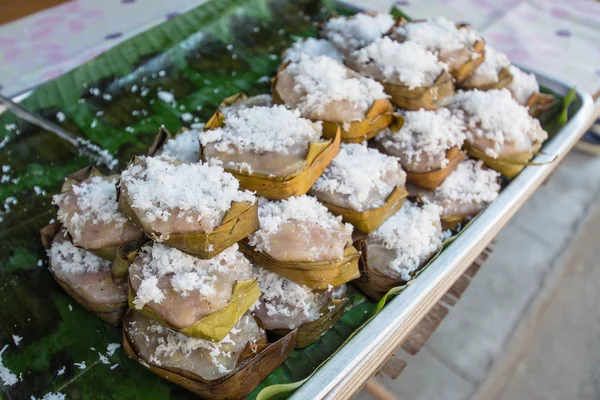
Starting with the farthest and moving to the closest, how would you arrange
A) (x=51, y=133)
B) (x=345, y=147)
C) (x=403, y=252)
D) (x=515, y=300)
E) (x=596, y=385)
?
(x=515, y=300) < (x=596, y=385) < (x=51, y=133) < (x=345, y=147) < (x=403, y=252)

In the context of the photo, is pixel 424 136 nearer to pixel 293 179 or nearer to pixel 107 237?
pixel 293 179

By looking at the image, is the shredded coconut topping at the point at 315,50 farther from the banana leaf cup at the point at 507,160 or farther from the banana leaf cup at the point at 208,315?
the banana leaf cup at the point at 208,315

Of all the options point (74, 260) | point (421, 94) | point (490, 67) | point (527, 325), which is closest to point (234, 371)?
point (74, 260)

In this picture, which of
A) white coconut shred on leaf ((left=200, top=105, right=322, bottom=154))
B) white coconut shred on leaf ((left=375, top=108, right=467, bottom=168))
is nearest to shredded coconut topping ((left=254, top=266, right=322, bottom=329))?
white coconut shred on leaf ((left=200, top=105, right=322, bottom=154))

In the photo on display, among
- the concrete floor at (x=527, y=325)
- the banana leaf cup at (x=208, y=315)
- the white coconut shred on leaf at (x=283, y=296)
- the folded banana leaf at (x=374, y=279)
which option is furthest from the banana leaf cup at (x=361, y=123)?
the concrete floor at (x=527, y=325)

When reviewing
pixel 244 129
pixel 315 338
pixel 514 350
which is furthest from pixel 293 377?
pixel 514 350

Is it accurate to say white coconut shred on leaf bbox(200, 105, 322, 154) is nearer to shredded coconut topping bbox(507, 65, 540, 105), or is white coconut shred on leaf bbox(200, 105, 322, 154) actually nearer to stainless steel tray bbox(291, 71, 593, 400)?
stainless steel tray bbox(291, 71, 593, 400)

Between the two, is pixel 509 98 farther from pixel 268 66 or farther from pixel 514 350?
pixel 514 350
